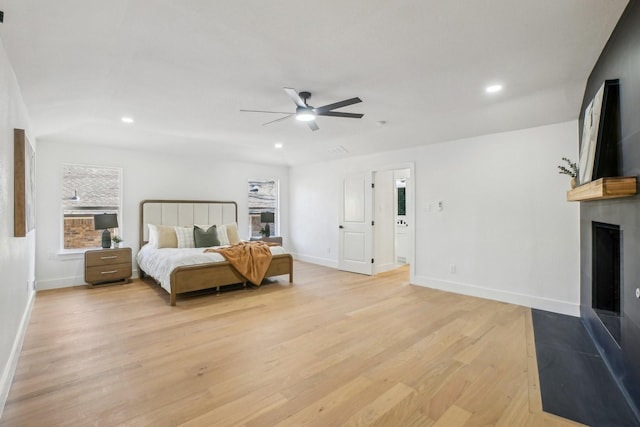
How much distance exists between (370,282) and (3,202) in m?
4.79

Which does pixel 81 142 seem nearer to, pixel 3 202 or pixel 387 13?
pixel 3 202

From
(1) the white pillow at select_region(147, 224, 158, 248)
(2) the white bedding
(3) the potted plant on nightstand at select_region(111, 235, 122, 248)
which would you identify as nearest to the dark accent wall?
(2) the white bedding

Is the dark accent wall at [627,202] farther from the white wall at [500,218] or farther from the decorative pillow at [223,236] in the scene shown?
the decorative pillow at [223,236]

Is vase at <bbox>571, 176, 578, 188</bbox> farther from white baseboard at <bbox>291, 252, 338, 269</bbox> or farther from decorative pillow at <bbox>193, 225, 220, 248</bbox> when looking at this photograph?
decorative pillow at <bbox>193, 225, 220, 248</bbox>

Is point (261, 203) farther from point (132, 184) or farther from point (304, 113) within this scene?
point (304, 113)

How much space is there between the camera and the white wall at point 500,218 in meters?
3.86

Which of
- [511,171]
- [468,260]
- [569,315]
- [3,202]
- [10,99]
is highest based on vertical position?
[10,99]

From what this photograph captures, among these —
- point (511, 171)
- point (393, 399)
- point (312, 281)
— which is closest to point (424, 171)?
point (511, 171)

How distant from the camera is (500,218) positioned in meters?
4.37

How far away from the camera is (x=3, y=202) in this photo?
209 centimetres

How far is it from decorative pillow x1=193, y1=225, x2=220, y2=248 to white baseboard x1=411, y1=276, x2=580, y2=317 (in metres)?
3.70

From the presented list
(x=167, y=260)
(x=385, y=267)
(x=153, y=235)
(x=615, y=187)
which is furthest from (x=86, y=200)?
(x=615, y=187)

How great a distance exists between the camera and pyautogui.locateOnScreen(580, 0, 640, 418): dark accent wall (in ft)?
6.22

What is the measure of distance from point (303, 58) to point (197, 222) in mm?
4843
